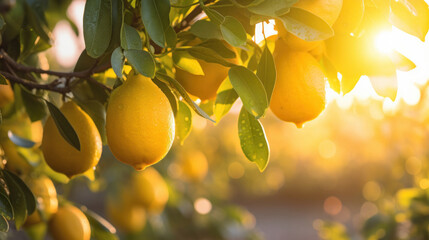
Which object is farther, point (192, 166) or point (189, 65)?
point (192, 166)

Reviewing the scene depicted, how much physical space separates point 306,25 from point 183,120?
26 cm

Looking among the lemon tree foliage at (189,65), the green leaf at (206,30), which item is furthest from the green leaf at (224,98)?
the green leaf at (206,30)

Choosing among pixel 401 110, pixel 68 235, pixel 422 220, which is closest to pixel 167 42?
pixel 68 235

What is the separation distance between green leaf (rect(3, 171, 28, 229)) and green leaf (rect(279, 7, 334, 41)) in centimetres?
51

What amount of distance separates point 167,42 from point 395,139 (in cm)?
150

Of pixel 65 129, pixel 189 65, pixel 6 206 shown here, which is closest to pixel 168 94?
pixel 189 65

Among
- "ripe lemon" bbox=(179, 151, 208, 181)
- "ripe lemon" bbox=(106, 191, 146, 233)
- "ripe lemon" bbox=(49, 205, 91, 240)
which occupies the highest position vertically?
"ripe lemon" bbox=(49, 205, 91, 240)

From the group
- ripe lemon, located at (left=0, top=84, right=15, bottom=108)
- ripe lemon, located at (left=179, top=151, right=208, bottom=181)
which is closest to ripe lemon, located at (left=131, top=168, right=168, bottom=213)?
ripe lemon, located at (left=179, top=151, right=208, bottom=181)

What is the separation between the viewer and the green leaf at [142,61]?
1.83ft

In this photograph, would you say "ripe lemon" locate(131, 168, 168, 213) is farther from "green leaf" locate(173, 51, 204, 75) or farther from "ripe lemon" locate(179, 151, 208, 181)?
"green leaf" locate(173, 51, 204, 75)

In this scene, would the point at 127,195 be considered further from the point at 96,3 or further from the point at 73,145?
the point at 96,3

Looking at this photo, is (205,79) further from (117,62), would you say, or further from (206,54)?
(117,62)

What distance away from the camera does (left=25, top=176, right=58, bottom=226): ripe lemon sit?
94 cm

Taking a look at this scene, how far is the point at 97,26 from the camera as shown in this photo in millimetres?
603
